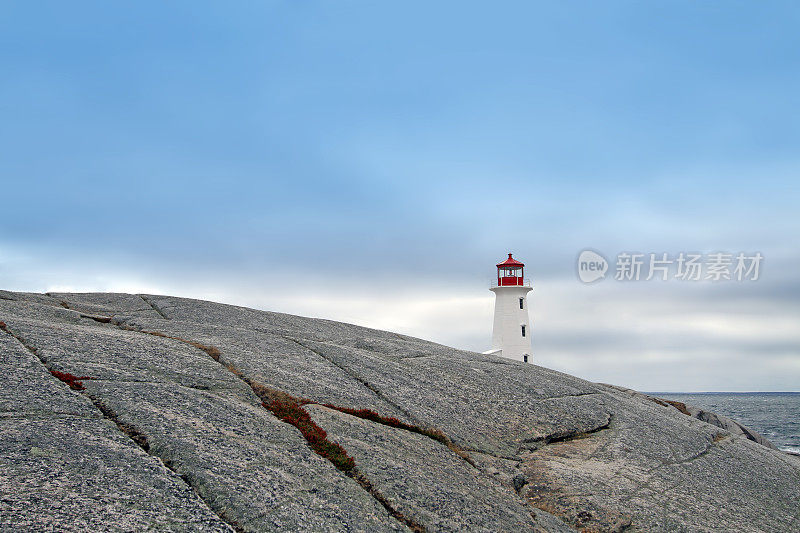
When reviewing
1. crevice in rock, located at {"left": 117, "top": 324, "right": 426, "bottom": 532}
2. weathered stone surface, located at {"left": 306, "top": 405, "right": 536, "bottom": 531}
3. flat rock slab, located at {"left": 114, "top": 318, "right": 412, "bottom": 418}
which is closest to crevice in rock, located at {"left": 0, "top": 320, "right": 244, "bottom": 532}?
crevice in rock, located at {"left": 117, "top": 324, "right": 426, "bottom": 532}

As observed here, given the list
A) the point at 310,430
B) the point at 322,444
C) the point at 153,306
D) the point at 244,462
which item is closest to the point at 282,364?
the point at 310,430

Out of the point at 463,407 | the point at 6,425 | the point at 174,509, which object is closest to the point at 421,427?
the point at 463,407

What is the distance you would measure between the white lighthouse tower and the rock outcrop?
31.8 m

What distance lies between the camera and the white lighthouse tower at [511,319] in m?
57.1

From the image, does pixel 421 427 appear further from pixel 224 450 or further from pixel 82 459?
pixel 82 459

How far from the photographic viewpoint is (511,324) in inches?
2264

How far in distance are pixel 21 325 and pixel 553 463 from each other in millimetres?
15845

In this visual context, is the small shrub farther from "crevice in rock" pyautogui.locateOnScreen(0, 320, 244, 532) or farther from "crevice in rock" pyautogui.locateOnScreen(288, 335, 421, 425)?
"crevice in rock" pyautogui.locateOnScreen(288, 335, 421, 425)

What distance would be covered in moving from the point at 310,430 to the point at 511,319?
152 feet

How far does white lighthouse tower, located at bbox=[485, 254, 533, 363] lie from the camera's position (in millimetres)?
57094

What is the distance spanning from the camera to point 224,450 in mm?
11203

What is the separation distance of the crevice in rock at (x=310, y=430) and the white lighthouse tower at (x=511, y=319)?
42.8 meters

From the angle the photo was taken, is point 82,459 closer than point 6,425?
Yes

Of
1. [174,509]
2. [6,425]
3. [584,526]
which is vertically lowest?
[584,526]
